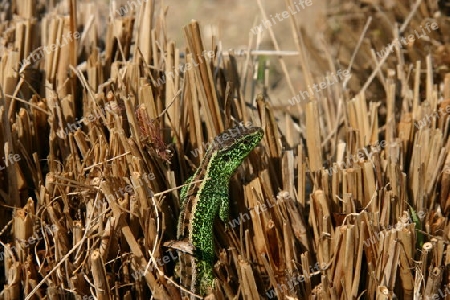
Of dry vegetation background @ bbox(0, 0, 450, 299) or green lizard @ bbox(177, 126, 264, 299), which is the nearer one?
dry vegetation background @ bbox(0, 0, 450, 299)

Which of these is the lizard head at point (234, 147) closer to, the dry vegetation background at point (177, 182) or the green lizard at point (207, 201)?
the green lizard at point (207, 201)

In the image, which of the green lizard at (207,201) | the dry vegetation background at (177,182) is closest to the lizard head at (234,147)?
the green lizard at (207,201)

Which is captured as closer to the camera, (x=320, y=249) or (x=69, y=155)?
(x=320, y=249)

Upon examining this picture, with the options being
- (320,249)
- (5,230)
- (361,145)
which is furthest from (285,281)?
(5,230)

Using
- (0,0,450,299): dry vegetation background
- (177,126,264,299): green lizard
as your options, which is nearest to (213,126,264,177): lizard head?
(177,126,264,299): green lizard

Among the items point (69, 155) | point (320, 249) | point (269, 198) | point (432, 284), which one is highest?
point (69, 155)

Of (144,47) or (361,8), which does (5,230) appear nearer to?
(144,47)

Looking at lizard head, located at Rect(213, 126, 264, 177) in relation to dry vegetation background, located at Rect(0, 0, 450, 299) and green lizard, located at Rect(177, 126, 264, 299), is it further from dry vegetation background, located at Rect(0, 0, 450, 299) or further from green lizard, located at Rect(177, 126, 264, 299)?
dry vegetation background, located at Rect(0, 0, 450, 299)
